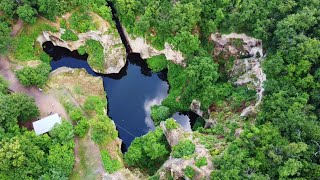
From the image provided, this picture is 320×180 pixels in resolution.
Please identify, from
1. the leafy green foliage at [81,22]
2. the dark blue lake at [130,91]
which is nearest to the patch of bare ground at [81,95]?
the dark blue lake at [130,91]

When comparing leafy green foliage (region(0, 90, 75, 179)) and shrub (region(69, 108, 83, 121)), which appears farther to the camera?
shrub (region(69, 108, 83, 121))

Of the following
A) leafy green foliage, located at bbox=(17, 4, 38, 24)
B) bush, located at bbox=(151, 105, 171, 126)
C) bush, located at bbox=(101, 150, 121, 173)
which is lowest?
bush, located at bbox=(101, 150, 121, 173)

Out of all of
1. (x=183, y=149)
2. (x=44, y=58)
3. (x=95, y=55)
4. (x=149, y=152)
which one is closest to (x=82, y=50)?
(x=95, y=55)

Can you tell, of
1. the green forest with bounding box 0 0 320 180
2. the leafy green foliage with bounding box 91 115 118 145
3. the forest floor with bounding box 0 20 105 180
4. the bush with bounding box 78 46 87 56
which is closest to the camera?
the green forest with bounding box 0 0 320 180

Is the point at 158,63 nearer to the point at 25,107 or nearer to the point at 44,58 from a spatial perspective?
the point at 44,58

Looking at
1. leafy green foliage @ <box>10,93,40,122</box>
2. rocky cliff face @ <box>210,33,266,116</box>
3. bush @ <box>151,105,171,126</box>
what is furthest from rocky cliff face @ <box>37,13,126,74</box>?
rocky cliff face @ <box>210,33,266,116</box>

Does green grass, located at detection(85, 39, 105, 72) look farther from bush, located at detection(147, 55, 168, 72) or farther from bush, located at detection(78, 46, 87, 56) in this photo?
bush, located at detection(147, 55, 168, 72)

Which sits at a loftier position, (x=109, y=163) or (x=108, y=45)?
(x=108, y=45)
